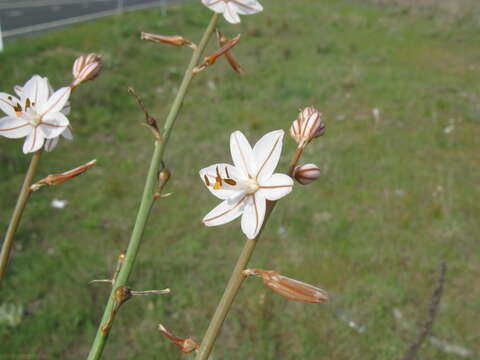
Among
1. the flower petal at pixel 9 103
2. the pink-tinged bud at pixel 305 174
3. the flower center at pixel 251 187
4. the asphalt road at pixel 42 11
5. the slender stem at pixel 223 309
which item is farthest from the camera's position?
the asphalt road at pixel 42 11

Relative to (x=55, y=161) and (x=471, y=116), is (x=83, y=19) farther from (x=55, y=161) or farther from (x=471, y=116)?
(x=471, y=116)

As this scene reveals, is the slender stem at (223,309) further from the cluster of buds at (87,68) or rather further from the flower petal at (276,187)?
the cluster of buds at (87,68)

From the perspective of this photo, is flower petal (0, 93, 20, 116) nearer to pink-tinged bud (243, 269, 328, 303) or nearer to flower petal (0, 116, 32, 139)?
flower petal (0, 116, 32, 139)

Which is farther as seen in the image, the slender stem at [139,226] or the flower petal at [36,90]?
the flower petal at [36,90]

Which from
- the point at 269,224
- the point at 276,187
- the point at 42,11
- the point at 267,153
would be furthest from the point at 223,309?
the point at 42,11

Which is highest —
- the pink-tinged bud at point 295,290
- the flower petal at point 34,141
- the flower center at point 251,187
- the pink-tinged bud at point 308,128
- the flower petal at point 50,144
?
the pink-tinged bud at point 308,128

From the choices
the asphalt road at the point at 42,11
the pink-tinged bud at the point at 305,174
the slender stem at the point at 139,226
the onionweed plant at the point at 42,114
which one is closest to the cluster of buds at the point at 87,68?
the onionweed plant at the point at 42,114

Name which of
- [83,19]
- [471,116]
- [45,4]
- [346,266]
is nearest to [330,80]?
[471,116]
